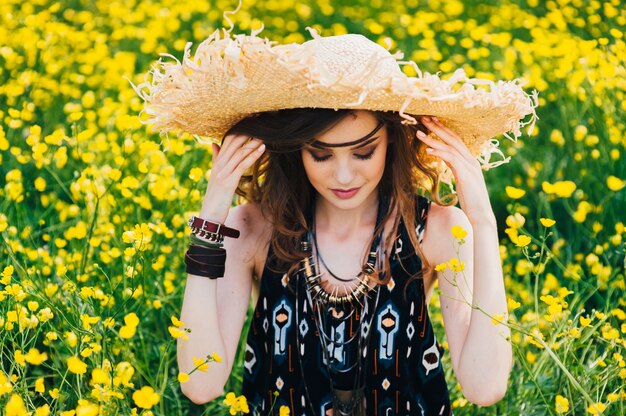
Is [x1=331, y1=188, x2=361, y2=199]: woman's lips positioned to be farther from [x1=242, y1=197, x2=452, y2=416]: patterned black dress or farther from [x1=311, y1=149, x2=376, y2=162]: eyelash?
[x1=242, y1=197, x2=452, y2=416]: patterned black dress

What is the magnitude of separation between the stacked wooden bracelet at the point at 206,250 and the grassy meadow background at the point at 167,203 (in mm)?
175

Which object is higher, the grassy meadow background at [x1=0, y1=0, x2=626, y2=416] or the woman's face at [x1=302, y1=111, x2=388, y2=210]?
the woman's face at [x1=302, y1=111, x2=388, y2=210]

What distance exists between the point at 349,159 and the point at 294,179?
11.0 inches

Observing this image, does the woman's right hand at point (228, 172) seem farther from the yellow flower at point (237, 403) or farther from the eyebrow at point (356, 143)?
the yellow flower at point (237, 403)

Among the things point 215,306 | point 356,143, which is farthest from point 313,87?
point 215,306

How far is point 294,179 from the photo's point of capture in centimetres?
223

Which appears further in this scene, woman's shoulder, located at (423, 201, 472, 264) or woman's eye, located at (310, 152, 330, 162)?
woman's shoulder, located at (423, 201, 472, 264)

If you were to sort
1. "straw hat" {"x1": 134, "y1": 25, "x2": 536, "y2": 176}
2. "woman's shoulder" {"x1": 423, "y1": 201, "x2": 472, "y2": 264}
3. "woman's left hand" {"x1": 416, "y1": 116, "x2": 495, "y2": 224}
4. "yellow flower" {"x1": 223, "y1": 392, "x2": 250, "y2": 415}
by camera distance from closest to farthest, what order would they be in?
1. "straw hat" {"x1": 134, "y1": 25, "x2": 536, "y2": 176}
2. "yellow flower" {"x1": 223, "y1": 392, "x2": 250, "y2": 415}
3. "woman's left hand" {"x1": 416, "y1": 116, "x2": 495, "y2": 224}
4. "woman's shoulder" {"x1": 423, "y1": 201, "x2": 472, "y2": 264}

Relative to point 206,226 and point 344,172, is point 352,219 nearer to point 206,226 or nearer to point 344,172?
point 344,172

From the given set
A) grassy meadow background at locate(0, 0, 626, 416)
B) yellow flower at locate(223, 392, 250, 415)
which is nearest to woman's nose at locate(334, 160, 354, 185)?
grassy meadow background at locate(0, 0, 626, 416)

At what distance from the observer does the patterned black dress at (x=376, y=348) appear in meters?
2.16

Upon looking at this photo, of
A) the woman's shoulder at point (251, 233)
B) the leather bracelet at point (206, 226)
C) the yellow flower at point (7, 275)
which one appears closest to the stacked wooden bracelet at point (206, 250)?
the leather bracelet at point (206, 226)

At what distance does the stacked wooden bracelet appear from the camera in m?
2.03

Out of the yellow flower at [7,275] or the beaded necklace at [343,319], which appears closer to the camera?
the yellow flower at [7,275]
